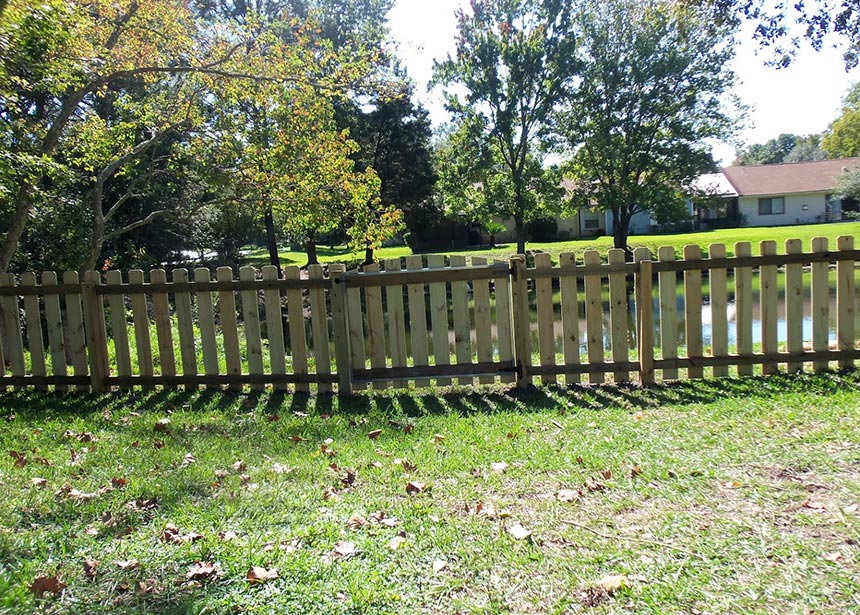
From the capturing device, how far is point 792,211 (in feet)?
154

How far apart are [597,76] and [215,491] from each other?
93.5 ft

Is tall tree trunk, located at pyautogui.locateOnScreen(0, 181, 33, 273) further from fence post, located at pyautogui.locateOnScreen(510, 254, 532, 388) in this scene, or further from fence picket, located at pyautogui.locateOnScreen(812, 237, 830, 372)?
fence picket, located at pyautogui.locateOnScreen(812, 237, 830, 372)

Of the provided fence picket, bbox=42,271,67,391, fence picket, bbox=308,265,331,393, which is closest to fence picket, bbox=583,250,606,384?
fence picket, bbox=308,265,331,393

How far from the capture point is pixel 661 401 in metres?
5.93

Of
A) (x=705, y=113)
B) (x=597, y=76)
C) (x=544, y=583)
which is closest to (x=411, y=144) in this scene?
(x=597, y=76)

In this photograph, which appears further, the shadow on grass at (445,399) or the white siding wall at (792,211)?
the white siding wall at (792,211)

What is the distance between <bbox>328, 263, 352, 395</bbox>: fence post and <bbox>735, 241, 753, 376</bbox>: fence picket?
3.91 meters

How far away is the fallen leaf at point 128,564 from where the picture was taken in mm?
3101

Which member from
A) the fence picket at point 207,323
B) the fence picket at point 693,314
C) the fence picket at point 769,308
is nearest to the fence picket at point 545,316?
the fence picket at point 693,314

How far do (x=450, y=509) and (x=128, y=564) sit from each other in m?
1.68

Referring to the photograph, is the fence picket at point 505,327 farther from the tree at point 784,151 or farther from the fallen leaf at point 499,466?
the tree at point 784,151

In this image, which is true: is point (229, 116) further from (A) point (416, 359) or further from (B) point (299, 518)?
(B) point (299, 518)

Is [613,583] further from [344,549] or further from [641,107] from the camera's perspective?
[641,107]

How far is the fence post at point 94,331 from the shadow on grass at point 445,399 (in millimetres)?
202
